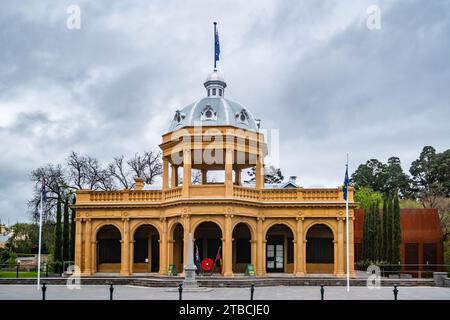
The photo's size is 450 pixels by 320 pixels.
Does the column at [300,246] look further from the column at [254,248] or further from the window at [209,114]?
the window at [209,114]

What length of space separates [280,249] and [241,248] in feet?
7.78

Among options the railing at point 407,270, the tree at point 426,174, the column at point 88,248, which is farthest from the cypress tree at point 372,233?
the tree at point 426,174

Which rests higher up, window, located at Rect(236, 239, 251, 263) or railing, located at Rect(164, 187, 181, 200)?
railing, located at Rect(164, 187, 181, 200)

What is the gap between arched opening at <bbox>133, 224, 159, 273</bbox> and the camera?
39.2m

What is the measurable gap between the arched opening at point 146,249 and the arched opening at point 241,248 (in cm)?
491

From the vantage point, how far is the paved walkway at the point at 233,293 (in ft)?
87.2

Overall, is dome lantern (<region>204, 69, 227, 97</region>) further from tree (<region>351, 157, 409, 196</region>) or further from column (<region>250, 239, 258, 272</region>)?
tree (<region>351, 157, 409, 196</region>)

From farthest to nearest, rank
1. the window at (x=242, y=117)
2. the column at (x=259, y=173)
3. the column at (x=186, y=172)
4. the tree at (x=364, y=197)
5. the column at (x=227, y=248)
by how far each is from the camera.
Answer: the tree at (x=364, y=197) < the column at (x=259, y=173) < the window at (x=242, y=117) < the column at (x=186, y=172) < the column at (x=227, y=248)

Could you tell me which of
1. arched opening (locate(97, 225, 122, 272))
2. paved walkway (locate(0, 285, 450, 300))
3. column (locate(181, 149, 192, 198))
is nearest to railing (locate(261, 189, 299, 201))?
column (locate(181, 149, 192, 198))

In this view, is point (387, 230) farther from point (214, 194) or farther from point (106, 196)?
point (106, 196)

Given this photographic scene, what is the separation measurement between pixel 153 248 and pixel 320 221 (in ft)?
34.6

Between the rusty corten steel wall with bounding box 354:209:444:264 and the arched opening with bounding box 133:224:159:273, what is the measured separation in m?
15.9

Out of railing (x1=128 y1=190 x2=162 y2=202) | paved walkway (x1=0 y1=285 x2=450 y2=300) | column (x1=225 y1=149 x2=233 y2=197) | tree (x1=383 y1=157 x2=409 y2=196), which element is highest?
tree (x1=383 y1=157 x2=409 y2=196)

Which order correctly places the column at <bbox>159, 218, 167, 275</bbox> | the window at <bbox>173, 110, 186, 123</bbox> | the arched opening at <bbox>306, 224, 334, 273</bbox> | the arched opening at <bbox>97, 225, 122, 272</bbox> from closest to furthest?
the column at <bbox>159, 218, 167, 275</bbox> < the arched opening at <bbox>306, 224, 334, 273</bbox> < the window at <bbox>173, 110, 186, 123</bbox> < the arched opening at <bbox>97, 225, 122, 272</bbox>
